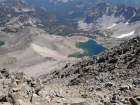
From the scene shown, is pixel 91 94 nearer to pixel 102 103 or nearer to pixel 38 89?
pixel 102 103

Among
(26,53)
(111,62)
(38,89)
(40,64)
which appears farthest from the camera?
(26,53)

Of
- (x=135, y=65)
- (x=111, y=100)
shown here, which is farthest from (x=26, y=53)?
(x=111, y=100)

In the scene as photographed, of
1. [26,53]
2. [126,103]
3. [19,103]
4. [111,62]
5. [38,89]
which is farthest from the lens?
[26,53]

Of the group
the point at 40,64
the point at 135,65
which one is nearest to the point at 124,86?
the point at 135,65

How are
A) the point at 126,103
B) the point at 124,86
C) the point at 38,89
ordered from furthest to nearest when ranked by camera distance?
the point at 38,89 < the point at 124,86 < the point at 126,103

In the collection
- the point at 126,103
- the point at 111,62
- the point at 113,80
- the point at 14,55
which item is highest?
the point at 14,55

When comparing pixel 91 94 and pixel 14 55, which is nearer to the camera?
pixel 91 94

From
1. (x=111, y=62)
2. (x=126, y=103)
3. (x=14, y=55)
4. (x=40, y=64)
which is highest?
A: (x=14, y=55)

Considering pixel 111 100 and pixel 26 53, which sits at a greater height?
pixel 26 53

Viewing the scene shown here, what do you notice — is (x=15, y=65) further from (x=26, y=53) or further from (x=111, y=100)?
(x=111, y=100)
